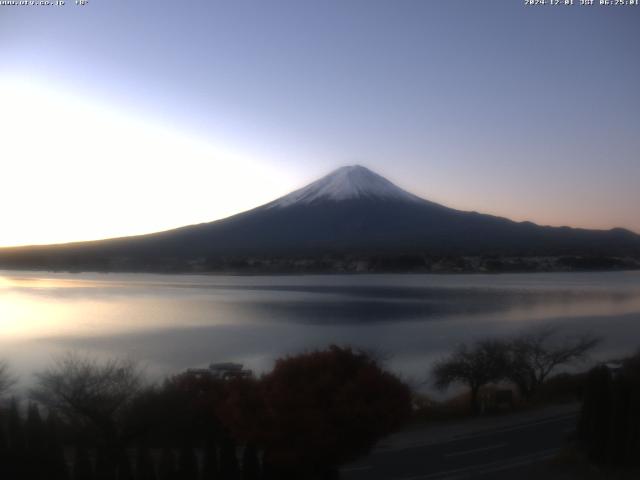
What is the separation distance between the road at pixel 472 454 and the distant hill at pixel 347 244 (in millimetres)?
40974

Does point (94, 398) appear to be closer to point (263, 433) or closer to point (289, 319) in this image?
point (263, 433)

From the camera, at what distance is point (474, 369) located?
11.5m

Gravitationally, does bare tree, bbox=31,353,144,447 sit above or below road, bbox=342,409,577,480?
above

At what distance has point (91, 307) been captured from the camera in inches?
1079

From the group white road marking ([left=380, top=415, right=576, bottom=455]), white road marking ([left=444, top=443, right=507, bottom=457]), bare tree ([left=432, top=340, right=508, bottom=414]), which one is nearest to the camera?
white road marking ([left=444, top=443, right=507, bottom=457])

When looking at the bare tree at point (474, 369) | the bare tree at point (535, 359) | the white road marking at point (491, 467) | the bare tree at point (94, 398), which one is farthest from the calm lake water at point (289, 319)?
the white road marking at point (491, 467)

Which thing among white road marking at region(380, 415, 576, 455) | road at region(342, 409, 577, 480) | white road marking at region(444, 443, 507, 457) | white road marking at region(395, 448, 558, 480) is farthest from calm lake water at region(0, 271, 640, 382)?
white road marking at region(395, 448, 558, 480)

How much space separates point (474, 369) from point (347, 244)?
45.1m

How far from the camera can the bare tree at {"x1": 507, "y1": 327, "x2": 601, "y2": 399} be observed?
11766mm

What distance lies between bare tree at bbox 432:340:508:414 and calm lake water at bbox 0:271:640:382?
110cm

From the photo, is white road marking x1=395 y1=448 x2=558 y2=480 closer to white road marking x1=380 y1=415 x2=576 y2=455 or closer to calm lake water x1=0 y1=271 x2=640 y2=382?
white road marking x1=380 y1=415 x2=576 y2=455

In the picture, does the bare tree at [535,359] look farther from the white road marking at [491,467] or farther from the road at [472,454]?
the white road marking at [491,467]

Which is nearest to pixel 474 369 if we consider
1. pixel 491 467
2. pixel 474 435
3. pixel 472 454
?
pixel 474 435

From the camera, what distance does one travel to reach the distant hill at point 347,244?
5069 cm
